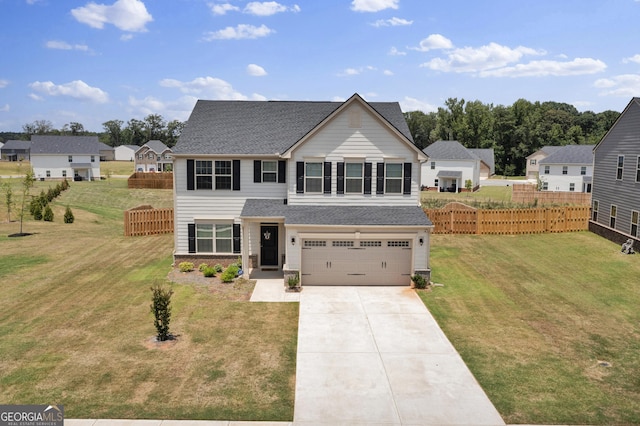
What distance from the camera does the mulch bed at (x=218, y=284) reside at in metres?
21.2

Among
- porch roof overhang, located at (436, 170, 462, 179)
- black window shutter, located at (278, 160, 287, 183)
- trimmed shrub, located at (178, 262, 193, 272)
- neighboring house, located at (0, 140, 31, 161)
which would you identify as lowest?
trimmed shrub, located at (178, 262, 193, 272)

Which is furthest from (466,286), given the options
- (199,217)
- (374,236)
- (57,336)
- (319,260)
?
(57,336)

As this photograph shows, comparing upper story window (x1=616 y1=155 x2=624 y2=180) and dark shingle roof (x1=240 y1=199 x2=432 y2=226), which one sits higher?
upper story window (x1=616 y1=155 x2=624 y2=180)

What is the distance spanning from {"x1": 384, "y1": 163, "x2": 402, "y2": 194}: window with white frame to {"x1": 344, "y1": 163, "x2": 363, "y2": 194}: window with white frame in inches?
48.7

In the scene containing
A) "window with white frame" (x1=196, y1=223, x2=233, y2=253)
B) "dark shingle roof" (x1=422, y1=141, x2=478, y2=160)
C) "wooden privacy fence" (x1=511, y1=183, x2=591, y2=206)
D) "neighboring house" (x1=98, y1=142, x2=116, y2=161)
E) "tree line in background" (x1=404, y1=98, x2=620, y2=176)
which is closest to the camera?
"window with white frame" (x1=196, y1=223, x2=233, y2=253)

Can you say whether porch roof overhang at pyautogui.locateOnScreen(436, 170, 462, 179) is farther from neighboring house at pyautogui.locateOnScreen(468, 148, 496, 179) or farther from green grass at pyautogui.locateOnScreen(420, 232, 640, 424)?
green grass at pyautogui.locateOnScreen(420, 232, 640, 424)

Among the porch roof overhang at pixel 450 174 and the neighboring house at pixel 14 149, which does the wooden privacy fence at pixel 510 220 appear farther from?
the neighboring house at pixel 14 149

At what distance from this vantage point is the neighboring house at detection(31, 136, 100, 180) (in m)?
79.8

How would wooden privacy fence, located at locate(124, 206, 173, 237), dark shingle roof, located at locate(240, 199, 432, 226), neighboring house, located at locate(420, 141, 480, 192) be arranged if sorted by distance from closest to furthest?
dark shingle roof, located at locate(240, 199, 432, 226) → wooden privacy fence, located at locate(124, 206, 173, 237) → neighboring house, located at locate(420, 141, 480, 192)

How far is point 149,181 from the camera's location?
65.4 metres

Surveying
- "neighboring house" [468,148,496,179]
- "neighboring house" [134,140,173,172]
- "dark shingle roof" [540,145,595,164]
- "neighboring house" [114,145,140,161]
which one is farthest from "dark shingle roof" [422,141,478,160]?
"neighboring house" [114,145,140,161]

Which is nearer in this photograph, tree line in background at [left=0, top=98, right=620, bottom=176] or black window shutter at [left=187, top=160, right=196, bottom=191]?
black window shutter at [left=187, top=160, right=196, bottom=191]

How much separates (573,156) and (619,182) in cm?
3903

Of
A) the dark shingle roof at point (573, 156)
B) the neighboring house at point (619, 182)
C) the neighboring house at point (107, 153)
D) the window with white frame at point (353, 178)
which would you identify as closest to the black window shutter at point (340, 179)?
the window with white frame at point (353, 178)
